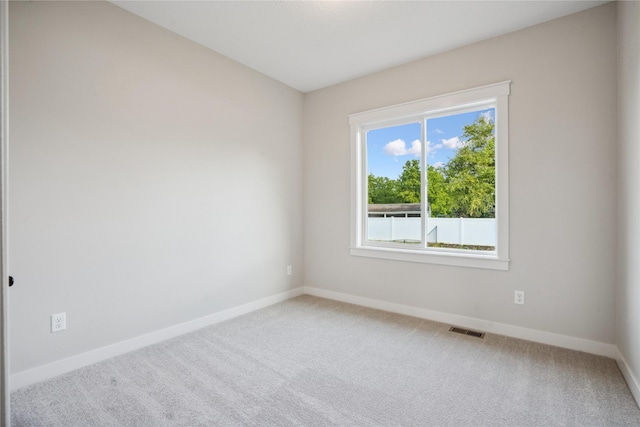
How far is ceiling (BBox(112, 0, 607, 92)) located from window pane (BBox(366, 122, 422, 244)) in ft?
2.66

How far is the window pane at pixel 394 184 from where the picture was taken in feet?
11.2

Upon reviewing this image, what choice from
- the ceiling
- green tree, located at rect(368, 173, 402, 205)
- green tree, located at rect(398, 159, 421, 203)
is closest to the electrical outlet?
the ceiling

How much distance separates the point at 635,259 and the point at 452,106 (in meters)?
1.84

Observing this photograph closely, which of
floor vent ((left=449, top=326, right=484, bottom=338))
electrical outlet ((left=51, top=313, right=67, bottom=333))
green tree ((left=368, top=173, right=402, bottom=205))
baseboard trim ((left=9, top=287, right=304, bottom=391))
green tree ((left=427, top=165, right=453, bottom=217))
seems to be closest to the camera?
baseboard trim ((left=9, top=287, right=304, bottom=391))

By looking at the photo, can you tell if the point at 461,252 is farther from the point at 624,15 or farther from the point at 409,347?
the point at 624,15

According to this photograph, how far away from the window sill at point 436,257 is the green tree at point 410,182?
1.91 ft

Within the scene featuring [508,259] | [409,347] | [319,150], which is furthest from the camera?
[319,150]

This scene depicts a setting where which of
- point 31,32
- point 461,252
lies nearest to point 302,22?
point 31,32

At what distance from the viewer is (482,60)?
9.36 feet

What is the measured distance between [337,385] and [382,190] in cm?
224

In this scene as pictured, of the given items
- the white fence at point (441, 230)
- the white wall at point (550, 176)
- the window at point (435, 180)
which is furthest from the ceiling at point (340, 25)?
the white fence at point (441, 230)

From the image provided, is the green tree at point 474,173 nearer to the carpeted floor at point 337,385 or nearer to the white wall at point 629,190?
the white wall at point 629,190

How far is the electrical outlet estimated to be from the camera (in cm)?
208

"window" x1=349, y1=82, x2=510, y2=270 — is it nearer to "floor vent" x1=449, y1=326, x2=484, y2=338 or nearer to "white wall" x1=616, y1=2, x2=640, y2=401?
"floor vent" x1=449, y1=326, x2=484, y2=338
